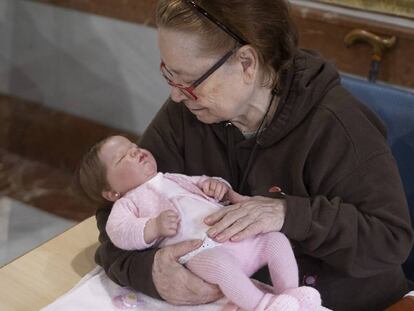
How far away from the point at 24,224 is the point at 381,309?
170 centimetres

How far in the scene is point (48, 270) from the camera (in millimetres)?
1520

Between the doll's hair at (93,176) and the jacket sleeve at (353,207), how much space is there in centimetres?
45

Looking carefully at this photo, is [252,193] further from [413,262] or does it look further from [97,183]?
[413,262]

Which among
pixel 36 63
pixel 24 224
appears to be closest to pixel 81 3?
pixel 36 63

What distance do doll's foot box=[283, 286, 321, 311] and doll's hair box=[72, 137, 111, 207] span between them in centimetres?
52

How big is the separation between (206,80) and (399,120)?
53 centimetres

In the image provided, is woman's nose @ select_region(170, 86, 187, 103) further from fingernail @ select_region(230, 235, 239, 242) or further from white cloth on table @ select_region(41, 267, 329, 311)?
white cloth on table @ select_region(41, 267, 329, 311)

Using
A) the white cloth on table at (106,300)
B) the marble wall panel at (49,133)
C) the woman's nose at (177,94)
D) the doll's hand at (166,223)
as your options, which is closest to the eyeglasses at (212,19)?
the woman's nose at (177,94)

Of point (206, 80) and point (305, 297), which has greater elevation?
point (206, 80)

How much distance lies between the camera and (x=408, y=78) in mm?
2395

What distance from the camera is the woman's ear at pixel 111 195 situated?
1476 mm

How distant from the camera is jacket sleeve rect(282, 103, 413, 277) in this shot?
1.32 metres

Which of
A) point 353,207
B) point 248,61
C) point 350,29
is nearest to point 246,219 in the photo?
point 353,207

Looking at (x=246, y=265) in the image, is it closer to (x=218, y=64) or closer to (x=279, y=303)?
(x=279, y=303)
